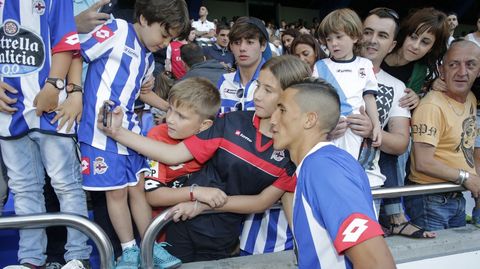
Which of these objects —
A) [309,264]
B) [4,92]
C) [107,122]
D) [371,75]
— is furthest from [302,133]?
[4,92]

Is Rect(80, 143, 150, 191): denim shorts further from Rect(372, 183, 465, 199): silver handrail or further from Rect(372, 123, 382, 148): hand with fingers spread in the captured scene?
Rect(372, 123, 382, 148): hand with fingers spread

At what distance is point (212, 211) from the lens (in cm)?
204

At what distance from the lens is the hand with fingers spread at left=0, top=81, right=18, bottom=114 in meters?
2.04

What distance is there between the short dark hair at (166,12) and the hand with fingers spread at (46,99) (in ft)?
2.00

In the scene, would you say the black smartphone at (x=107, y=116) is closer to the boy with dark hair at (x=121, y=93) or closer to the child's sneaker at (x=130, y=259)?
the boy with dark hair at (x=121, y=93)

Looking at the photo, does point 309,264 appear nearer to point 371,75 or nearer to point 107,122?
point 107,122

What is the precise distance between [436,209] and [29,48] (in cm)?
257

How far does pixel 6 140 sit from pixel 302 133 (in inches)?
57.5

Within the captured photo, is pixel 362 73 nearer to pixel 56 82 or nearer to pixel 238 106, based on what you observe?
pixel 238 106

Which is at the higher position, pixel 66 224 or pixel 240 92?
pixel 240 92

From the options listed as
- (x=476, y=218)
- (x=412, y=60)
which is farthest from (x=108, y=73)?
(x=476, y=218)

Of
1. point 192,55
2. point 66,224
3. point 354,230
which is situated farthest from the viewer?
point 192,55

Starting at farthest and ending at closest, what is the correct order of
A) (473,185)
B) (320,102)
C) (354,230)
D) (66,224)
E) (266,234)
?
(473,185)
(266,234)
(66,224)
(320,102)
(354,230)

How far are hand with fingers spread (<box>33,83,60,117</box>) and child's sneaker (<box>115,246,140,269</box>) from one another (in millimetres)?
776
